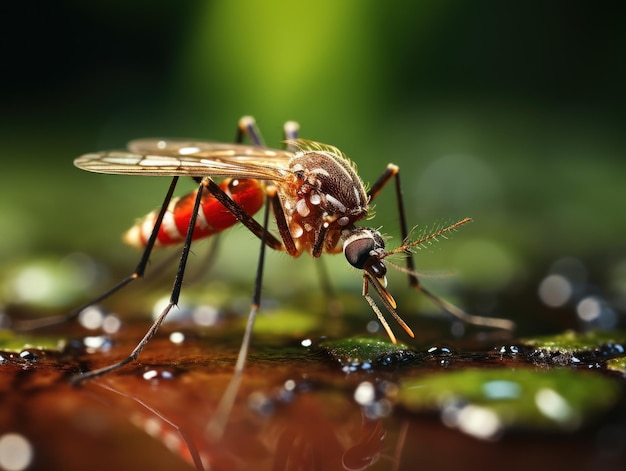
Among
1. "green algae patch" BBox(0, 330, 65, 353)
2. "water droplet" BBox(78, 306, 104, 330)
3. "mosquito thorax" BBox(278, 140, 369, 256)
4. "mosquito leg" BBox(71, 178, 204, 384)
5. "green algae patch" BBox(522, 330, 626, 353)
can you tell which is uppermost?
"mosquito thorax" BBox(278, 140, 369, 256)

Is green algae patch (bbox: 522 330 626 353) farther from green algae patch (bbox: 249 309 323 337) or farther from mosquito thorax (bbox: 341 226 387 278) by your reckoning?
green algae patch (bbox: 249 309 323 337)

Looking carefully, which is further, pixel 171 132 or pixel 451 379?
pixel 171 132

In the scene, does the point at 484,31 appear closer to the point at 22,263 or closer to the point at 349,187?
the point at 349,187

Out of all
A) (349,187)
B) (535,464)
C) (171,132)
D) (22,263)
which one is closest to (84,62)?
(171,132)

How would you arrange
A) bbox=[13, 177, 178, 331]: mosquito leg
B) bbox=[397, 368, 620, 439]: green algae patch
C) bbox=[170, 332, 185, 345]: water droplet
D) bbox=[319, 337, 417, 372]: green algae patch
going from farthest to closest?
1. bbox=[13, 177, 178, 331]: mosquito leg
2. bbox=[170, 332, 185, 345]: water droplet
3. bbox=[319, 337, 417, 372]: green algae patch
4. bbox=[397, 368, 620, 439]: green algae patch

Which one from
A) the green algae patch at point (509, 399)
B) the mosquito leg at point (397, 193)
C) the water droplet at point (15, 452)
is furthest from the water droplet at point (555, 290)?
the water droplet at point (15, 452)

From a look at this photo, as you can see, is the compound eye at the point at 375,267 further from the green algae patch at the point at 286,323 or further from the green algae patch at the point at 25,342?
the green algae patch at the point at 25,342

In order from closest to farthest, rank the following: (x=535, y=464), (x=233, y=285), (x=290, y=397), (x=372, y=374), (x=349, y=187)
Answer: (x=535, y=464) < (x=290, y=397) < (x=372, y=374) < (x=349, y=187) < (x=233, y=285)

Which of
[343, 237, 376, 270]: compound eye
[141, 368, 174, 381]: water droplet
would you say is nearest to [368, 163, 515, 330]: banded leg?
[343, 237, 376, 270]: compound eye
